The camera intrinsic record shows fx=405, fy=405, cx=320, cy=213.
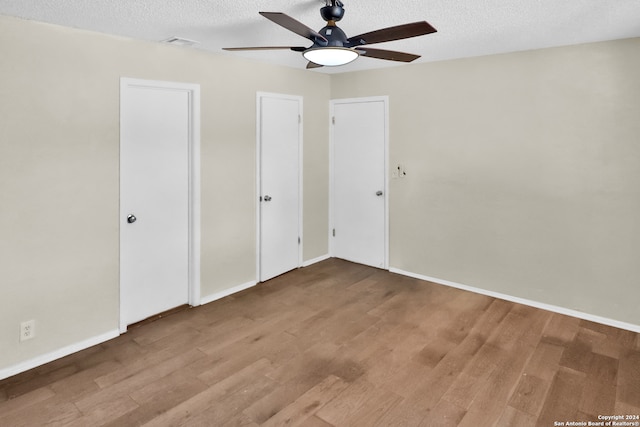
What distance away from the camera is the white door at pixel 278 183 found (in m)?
4.49

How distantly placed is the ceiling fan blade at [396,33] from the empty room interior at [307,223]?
10.1 inches

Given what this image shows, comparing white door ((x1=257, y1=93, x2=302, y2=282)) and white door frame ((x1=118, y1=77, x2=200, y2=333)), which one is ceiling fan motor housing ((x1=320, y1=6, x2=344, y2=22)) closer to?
white door frame ((x1=118, y1=77, x2=200, y2=333))

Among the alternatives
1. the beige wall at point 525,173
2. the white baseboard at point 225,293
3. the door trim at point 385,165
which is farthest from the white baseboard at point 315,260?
A: the beige wall at point 525,173

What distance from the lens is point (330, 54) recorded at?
2266 mm

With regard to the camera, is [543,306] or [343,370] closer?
[343,370]

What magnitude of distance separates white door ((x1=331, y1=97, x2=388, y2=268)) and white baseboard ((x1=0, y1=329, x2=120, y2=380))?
296cm

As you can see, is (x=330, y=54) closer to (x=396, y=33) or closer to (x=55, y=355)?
(x=396, y=33)

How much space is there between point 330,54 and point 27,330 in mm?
2811

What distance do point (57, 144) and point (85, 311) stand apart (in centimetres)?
129

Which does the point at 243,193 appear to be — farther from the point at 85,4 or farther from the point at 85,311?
the point at 85,4

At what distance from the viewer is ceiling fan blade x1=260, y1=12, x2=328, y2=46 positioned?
75.6 inches

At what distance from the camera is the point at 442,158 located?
14.5ft

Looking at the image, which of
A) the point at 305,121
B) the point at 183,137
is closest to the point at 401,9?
the point at 183,137

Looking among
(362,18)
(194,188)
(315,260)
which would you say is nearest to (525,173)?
(362,18)
